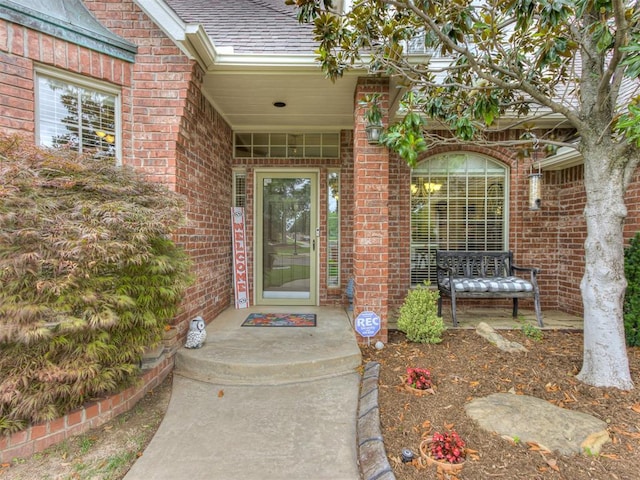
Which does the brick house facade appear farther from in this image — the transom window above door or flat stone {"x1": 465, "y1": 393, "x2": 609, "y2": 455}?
flat stone {"x1": 465, "y1": 393, "x2": 609, "y2": 455}

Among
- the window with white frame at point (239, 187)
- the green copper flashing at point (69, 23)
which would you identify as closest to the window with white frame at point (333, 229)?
the window with white frame at point (239, 187)

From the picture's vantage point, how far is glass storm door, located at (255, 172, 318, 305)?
5.13 meters

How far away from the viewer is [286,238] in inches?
204

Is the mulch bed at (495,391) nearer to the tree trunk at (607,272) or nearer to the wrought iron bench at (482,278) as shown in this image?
the tree trunk at (607,272)

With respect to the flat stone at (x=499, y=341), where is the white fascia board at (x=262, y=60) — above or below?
above

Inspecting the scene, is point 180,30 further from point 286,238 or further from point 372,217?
point 286,238

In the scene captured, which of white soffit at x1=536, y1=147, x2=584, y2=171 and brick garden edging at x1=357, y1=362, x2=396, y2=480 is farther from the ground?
white soffit at x1=536, y1=147, x2=584, y2=171

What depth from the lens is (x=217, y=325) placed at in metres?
3.94

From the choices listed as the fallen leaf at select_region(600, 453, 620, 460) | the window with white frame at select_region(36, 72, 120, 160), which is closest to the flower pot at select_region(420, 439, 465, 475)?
the fallen leaf at select_region(600, 453, 620, 460)

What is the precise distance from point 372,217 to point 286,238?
2051 millimetres

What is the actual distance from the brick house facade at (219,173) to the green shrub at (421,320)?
248 mm

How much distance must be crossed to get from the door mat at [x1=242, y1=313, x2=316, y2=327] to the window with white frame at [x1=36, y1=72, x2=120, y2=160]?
242cm

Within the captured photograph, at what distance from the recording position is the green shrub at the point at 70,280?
6.23ft

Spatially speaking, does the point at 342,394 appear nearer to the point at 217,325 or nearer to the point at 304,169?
the point at 217,325
